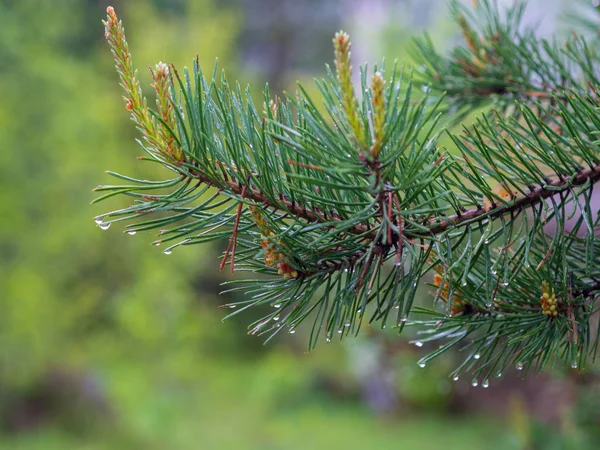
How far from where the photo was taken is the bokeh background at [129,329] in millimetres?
2326

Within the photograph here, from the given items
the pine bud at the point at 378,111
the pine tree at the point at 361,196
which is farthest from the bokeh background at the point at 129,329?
the pine bud at the point at 378,111

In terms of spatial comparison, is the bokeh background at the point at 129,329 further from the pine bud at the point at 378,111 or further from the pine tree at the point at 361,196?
the pine bud at the point at 378,111

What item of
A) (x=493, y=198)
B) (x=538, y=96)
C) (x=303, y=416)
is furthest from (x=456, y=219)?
(x=303, y=416)

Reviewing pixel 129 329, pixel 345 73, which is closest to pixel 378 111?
pixel 345 73

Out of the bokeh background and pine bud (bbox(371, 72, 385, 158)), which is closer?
pine bud (bbox(371, 72, 385, 158))

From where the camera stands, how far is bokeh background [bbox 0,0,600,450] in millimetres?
2326

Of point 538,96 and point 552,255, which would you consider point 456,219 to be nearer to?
point 552,255

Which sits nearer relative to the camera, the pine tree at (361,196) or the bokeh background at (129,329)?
the pine tree at (361,196)

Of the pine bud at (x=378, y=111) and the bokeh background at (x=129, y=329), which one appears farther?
the bokeh background at (x=129, y=329)

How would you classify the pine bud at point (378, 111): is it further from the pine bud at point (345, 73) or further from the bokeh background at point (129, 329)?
the bokeh background at point (129, 329)

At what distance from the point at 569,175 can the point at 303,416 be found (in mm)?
3564

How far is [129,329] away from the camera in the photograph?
9.04ft

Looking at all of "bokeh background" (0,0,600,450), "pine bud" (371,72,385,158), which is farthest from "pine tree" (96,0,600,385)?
"bokeh background" (0,0,600,450)

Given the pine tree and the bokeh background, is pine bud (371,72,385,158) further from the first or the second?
the bokeh background
